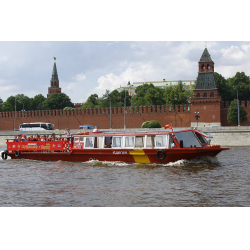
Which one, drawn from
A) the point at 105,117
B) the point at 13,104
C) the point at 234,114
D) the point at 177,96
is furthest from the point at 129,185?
the point at 13,104

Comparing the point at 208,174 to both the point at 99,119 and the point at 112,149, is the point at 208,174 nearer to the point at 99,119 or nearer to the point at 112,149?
the point at 112,149

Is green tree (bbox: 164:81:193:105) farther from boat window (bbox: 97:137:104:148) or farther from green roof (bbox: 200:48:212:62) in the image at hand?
boat window (bbox: 97:137:104:148)

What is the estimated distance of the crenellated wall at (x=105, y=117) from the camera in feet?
171

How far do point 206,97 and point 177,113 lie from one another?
5.14 metres

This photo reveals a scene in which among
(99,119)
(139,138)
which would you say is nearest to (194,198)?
(139,138)

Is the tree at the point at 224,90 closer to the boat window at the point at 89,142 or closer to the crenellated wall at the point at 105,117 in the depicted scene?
the crenellated wall at the point at 105,117

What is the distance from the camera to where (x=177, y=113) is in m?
52.1

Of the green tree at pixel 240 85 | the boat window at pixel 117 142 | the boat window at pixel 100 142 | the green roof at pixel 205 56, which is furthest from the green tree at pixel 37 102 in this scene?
the boat window at pixel 117 142

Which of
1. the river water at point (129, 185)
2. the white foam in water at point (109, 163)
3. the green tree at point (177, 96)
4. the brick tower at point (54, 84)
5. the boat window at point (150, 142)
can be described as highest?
the brick tower at point (54, 84)

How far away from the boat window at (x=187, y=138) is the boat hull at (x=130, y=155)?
77cm

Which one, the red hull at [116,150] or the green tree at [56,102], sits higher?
the green tree at [56,102]

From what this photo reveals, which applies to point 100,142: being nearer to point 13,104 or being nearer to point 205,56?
point 205,56
